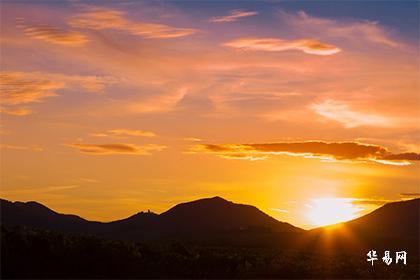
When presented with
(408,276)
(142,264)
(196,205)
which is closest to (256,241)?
(408,276)

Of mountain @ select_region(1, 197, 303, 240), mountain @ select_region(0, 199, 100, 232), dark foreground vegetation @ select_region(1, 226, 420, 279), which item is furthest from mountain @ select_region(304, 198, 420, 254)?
dark foreground vegetation @ select_region(1, 226, 420, 279)

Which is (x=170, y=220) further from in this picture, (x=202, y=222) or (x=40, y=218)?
(x=40, y=218)

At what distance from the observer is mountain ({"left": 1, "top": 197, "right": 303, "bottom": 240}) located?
480 feet

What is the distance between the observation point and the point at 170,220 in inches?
6708

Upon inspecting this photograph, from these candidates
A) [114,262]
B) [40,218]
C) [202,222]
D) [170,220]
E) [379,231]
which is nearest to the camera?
[114,262]

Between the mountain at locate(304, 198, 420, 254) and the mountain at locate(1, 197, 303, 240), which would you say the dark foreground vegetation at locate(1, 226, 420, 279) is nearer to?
the mountain at locate(304, 198, 420, 254)

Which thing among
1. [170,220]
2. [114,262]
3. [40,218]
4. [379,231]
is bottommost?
[114,262]

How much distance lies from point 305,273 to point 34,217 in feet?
427

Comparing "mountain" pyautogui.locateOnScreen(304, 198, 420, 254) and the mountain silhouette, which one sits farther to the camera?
the mountain silhouette

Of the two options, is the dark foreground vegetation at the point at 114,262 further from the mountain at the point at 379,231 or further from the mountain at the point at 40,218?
the mountain at the point at 40,218

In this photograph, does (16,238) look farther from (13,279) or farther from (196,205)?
(196,205)

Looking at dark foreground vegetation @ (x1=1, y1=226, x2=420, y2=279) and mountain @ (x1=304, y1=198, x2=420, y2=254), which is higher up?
mountain @ (x1=304, y1=198, x2=420, y2=254)

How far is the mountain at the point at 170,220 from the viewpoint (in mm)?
146375

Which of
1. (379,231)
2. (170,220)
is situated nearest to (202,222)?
(170,220)
